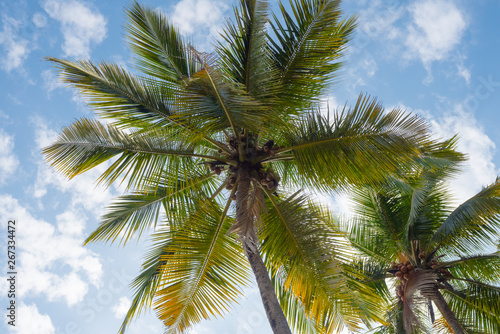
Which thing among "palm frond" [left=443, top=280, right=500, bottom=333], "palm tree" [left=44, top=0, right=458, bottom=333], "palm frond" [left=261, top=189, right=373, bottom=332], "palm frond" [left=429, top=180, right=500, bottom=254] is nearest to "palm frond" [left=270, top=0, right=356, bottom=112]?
"palm tree" [left=44, top=0, right=458, bottom=333]

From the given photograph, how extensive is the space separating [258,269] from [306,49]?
3.51 meters

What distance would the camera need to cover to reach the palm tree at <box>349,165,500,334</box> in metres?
8.76

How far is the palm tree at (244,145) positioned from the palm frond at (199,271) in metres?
0.02

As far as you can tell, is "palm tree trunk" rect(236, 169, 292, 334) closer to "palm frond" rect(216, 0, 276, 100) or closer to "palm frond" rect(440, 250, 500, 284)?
"palm frond" rect(216, 0, 276, 100)

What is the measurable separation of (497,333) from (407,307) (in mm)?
2709

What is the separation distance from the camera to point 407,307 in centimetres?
806

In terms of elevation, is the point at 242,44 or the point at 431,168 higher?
the point at 242,44

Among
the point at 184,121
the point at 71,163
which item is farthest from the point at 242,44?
the point at 71,163

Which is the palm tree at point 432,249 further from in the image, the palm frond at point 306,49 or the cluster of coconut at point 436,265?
the palm frond at point 306,49

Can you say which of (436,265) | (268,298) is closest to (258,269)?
(268,298)

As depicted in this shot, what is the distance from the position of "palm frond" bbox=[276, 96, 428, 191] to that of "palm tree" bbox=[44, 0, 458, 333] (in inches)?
0.6

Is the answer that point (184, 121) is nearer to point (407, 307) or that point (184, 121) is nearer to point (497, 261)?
point (407, 307)

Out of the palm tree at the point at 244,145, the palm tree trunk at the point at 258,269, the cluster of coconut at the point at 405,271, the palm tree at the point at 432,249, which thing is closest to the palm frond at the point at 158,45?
the palm tree at the point at 244,145

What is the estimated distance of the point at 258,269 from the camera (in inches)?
271
